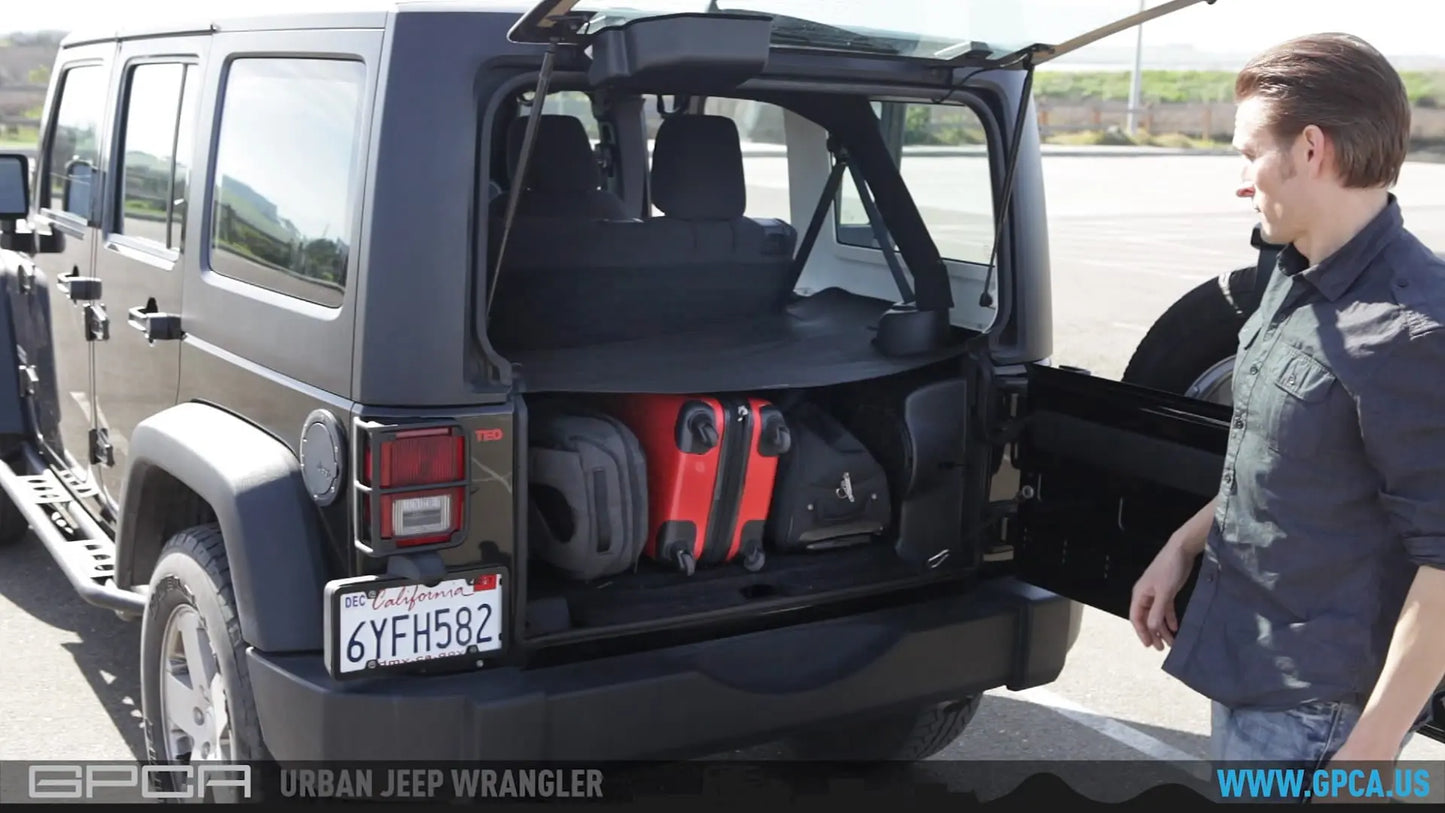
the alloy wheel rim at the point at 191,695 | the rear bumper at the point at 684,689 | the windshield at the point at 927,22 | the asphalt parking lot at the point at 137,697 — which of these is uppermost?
the windshield at the point at 927,22

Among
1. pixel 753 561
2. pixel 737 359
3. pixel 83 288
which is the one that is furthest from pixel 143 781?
pixel 737 359

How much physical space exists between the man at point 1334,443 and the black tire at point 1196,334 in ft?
4.12

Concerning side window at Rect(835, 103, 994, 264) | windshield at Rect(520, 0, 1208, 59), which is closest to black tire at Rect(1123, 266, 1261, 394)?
side window at Rect(835, 103, 994, 264)

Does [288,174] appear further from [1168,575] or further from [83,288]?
[1168,575]

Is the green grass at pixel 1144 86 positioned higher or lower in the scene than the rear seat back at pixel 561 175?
higher

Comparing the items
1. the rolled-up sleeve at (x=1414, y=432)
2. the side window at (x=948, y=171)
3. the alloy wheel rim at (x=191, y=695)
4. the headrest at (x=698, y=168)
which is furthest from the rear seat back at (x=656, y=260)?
the rolled-up sleeve at (x=1414, y=432)

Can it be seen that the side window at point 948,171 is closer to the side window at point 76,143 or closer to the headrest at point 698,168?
the headrest at point 698,168

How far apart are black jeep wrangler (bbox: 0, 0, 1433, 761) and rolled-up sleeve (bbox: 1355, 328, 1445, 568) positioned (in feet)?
3.15

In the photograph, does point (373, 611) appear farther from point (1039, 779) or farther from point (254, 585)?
point (1039, 779)

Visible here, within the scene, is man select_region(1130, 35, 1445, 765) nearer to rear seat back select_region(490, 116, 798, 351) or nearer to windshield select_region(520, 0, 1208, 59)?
windshield select_region(520, 0, 1208, 59)

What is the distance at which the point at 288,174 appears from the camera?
10.3 feet

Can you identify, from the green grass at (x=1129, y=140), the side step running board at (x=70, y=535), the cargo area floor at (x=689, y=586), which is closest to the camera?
the cargo area floor at (x=689, y=586)

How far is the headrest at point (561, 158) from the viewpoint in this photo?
4.12 metres

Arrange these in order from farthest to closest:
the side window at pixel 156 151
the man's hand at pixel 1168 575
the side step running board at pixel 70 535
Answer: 1. the side step running board at pixel 70 535
2. the side window at pixel 156 151
3. the man's hand at pixel 1168 575
